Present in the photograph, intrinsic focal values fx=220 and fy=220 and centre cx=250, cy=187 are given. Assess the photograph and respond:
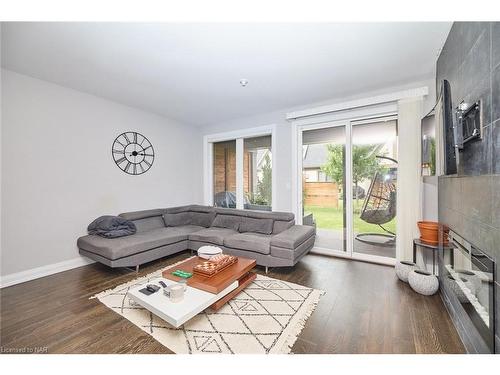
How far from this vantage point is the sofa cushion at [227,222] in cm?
400

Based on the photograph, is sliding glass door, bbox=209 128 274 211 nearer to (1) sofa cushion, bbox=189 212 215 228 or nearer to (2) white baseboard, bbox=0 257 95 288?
(1) sofa cushion, bbox=189 212 215 228

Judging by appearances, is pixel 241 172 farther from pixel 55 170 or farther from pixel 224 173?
pixel 55 170

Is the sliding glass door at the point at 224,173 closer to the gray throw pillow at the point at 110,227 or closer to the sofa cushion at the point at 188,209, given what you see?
the sofa cushion at the point at 188,209

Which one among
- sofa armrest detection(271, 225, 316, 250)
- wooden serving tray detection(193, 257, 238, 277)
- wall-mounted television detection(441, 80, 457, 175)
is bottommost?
wooden serving tray detection(193, 257, 238, 277)

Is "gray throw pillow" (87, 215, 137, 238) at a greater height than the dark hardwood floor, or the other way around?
"gray throw pillow" (87, 215, 137, 238)

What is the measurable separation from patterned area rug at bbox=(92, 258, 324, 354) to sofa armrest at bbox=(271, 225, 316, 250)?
1.77ft

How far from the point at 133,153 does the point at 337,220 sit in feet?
12.4

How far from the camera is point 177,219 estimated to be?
435 centimetres

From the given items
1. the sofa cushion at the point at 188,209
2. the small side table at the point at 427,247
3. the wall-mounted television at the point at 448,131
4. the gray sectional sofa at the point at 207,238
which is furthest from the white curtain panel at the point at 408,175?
the sofa cushion at the point at 188,209

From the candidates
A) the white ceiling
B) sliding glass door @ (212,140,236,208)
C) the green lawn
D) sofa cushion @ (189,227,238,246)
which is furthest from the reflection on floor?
the white ceiling

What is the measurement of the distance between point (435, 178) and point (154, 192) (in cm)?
454

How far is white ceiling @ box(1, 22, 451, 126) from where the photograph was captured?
197 centimetres

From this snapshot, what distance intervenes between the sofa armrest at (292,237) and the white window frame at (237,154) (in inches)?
37.5

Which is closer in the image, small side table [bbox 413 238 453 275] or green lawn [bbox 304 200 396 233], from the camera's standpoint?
small side table [bbox 413 238 453 275]
